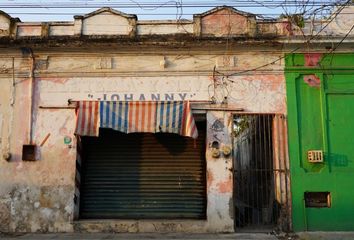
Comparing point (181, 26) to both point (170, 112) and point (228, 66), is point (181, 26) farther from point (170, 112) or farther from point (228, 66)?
point (170, 112)

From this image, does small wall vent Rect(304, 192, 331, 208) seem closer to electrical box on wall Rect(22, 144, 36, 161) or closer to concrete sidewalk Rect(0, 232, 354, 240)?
concrete sidewalk Rect(0, 232, 354, 240)

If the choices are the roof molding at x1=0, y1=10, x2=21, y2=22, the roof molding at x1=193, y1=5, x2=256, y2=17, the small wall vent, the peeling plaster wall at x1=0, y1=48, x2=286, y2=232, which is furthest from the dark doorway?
the roof molding at x1=0, y1=10, x2=21, y2=22

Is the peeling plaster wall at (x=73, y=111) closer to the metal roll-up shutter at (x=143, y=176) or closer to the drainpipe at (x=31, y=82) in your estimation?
the drainpipe at (x=31, y=82)

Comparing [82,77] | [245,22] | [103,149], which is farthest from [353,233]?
[82,77]

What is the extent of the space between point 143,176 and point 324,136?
14.4 ft

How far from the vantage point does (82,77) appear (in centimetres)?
1029

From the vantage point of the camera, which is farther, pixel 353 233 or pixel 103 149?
pixel 103 149

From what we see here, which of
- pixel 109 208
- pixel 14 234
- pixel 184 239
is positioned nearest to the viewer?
pixel 184 239

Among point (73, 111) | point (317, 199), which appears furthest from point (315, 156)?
point (73, 111)

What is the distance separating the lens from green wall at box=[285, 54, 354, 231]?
31.3 feet

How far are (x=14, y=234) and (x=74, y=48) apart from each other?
4558mm

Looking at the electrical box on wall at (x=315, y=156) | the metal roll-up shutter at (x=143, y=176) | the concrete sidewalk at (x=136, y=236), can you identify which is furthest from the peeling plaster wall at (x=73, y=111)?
the electrical box on wall at (x=315, y=156)

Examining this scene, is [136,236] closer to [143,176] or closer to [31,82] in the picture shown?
[143,176]

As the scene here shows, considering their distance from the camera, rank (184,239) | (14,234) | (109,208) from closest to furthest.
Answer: (184,239) < (14,234) < (109,208)
